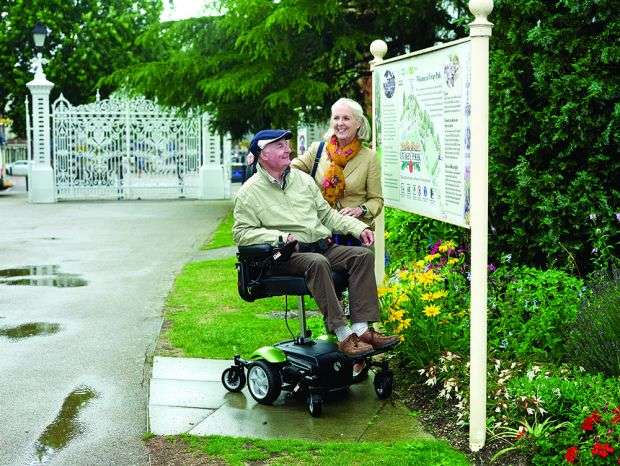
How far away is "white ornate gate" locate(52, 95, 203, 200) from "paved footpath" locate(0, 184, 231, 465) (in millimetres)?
8854

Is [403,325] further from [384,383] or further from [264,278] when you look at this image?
[264,278]

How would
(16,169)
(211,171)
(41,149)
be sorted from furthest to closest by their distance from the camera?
(16,169)
(211,171)
(41,149)

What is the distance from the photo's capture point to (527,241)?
23.3ft

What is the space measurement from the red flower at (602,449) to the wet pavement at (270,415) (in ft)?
3.77

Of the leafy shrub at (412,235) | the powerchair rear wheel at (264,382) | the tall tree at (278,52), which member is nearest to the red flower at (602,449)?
the powerchair rear wheel at (264,382)

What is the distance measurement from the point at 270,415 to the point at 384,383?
77 centimetres

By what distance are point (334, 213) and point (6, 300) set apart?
17.2 feet

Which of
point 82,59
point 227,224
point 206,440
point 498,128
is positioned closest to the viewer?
point 206,440

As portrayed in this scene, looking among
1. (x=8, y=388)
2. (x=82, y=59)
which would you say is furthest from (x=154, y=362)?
(x=82, y=59)

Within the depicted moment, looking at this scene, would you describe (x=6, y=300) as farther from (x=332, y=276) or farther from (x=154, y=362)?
(x=332, y=276)

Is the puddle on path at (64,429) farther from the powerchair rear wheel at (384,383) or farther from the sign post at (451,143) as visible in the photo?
the sign post at (451,143)

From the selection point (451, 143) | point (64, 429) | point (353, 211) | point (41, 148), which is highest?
point (41, 148)

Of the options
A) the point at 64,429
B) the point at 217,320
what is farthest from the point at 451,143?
the point at 217,320

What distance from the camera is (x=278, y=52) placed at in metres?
16.5
